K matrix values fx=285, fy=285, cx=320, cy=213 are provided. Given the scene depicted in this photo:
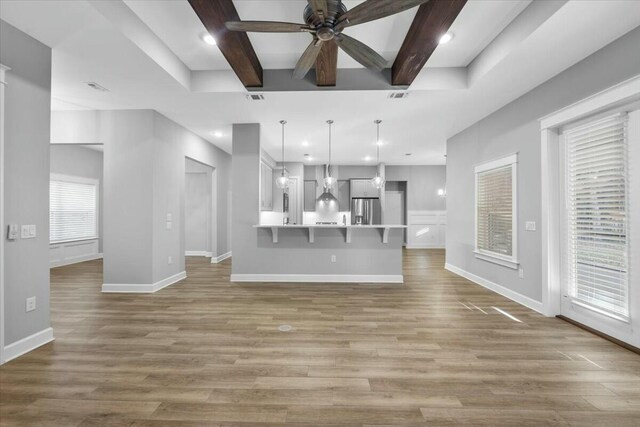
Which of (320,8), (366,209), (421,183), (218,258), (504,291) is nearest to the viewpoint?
(320,8)

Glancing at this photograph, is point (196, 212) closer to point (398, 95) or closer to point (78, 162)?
point (78, 162)

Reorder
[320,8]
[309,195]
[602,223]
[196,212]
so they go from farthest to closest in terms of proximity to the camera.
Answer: [309,195] → [196,212] → [602,223] → [320,8]

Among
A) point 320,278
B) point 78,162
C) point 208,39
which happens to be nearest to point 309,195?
point 320,278

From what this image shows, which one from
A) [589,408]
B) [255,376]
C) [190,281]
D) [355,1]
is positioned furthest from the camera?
[190,281]

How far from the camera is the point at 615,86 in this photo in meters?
2.53

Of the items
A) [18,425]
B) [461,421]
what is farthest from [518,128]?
[18,425]

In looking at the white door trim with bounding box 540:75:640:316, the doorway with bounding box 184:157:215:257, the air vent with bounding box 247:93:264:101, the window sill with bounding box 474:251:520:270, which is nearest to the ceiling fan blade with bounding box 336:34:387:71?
the air vent with bounding box 247:93:264:101

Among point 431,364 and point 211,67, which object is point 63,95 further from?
point 431,364

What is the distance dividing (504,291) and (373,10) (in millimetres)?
4043

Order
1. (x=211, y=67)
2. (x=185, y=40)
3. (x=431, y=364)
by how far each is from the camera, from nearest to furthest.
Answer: (x=431, y=364) < (x=185, y=40) < (x=211, y=67)

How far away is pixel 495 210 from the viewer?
441 centimetres

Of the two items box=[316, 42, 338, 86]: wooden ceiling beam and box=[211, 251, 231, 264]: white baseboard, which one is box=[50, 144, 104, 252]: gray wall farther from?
box=[316, 42, 338, 86]: wooden ceiling beam

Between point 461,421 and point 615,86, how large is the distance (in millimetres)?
3077

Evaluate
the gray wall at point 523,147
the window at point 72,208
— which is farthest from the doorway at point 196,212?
the gray wall at point 523,147
